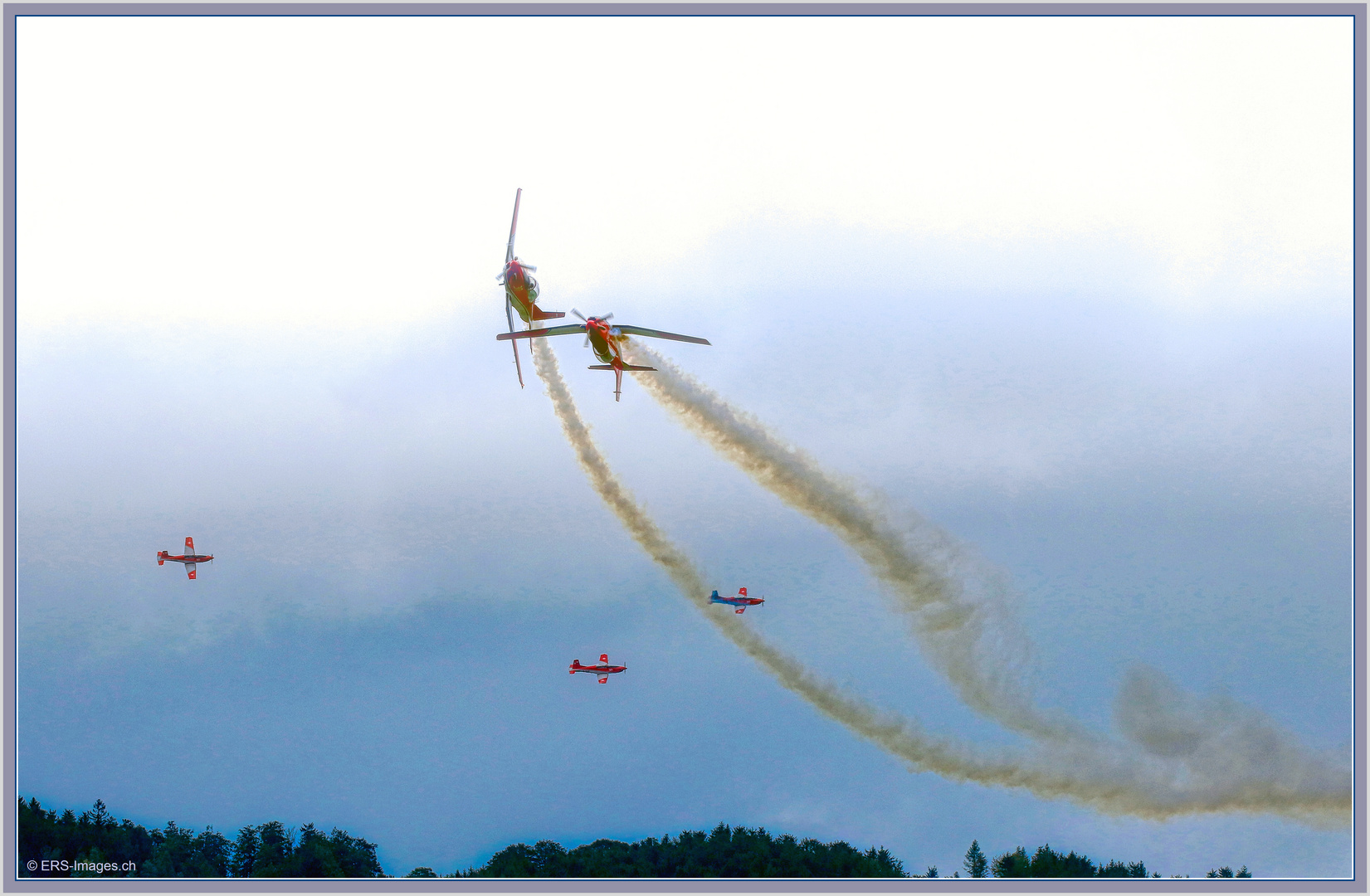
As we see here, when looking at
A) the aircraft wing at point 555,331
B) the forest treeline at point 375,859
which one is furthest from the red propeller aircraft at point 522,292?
the forest treeline at point 375,859

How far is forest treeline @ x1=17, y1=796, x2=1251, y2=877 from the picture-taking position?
124500mm

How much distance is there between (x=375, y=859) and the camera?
13950cm

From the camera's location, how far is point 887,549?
90438 mm

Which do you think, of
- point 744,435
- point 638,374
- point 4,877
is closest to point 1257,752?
point 744,435

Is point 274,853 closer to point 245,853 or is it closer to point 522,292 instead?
point 245,853

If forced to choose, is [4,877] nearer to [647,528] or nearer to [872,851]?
[647,528]

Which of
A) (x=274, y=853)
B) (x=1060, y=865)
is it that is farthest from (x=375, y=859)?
(x=1060, y=865)

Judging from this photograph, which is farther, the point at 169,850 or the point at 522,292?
the point at 169,850

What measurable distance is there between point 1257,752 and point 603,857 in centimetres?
6281

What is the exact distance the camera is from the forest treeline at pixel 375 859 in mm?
124500

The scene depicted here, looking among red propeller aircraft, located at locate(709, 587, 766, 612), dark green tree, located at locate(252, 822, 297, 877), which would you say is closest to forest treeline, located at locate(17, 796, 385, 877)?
dark green tree, located at locate(252, 822, 297, 877)

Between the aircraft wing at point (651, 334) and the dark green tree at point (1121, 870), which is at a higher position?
the aircraft wing at point (651, 334)

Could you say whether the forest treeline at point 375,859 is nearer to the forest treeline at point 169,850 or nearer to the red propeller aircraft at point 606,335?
the forest treeline at point 169,850

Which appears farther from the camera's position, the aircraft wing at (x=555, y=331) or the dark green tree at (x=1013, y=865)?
the dark green tree at (x=1013, y=865)
